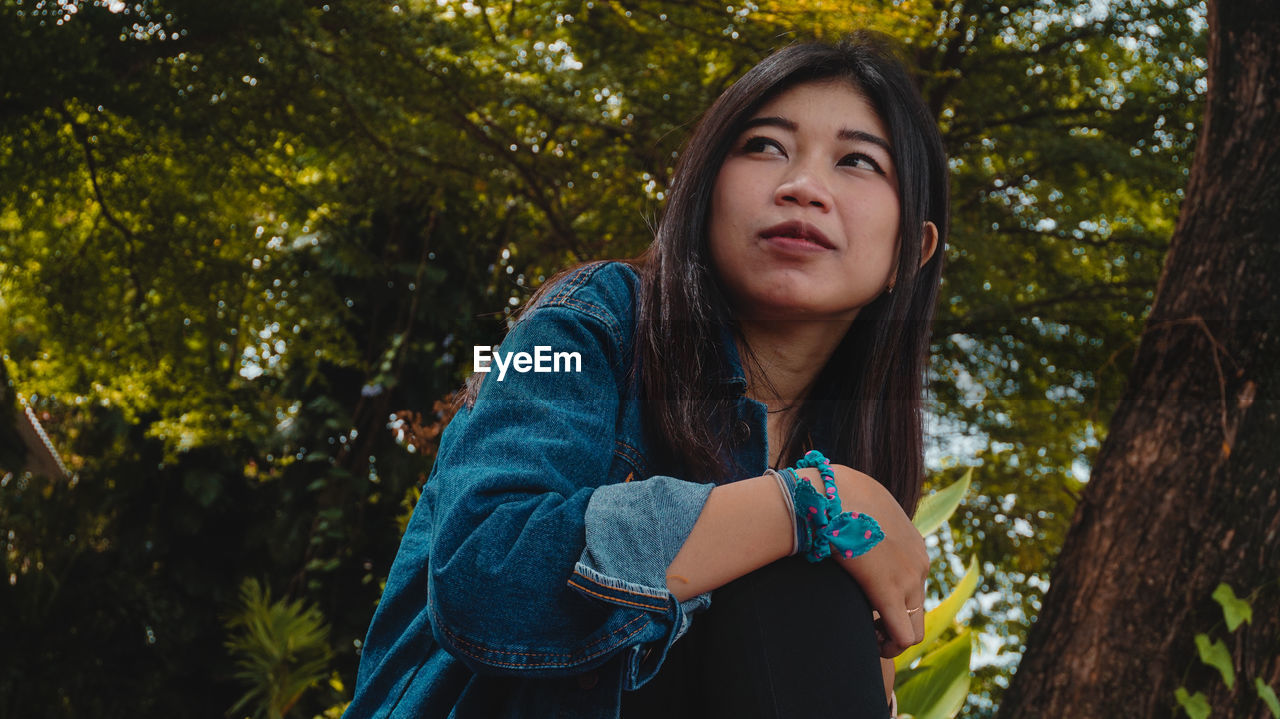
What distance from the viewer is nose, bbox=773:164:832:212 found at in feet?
4.18

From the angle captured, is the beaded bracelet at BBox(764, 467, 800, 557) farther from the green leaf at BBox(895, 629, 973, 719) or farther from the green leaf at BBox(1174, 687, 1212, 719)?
the green leaf at BBox(1174, 687, 1212, 719)

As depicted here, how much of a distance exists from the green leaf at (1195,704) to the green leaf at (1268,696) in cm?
13

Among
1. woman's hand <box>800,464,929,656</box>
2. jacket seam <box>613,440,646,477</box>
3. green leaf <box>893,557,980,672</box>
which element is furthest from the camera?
green leaf <box>893,557,980,672</box>

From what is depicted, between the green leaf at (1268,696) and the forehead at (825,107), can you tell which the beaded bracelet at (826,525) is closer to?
the forehead at (825,107)

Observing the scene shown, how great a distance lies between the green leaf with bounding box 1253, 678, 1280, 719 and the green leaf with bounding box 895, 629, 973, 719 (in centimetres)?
77

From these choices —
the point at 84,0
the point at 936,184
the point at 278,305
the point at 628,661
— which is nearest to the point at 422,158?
the point at 84,0

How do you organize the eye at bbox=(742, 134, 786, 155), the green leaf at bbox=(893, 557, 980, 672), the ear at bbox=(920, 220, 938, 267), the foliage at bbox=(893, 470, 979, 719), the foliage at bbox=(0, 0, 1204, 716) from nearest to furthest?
the eye at bbox=(742, 134, 786, 155) → the ear at bbox=(920, 220, 938, 267) → the foliage at bbox=(893, 470, 979, 719) → the green leaf at bbox=(893, 557, 980, 672) → the foliage at bbox=(0, 0, 1204, 716)

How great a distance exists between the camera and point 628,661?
985 mm

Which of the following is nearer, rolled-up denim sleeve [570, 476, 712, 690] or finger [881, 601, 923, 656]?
rolled-up denim sleeve [570, 476, 712, 690]

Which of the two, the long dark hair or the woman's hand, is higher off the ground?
→ the long dark hair

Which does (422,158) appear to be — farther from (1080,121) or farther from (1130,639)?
(1080,121)

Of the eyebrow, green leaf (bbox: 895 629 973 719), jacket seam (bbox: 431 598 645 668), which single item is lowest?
green leaf (bbox: 895 629 973 719)

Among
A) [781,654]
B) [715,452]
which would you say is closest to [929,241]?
[715,452]

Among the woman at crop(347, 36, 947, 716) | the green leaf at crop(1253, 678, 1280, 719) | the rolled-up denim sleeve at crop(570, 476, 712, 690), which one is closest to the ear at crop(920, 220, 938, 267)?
the woman at crop(347, 36, 947, 716)
